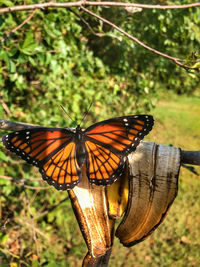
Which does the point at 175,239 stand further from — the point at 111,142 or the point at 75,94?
the point at 111,142

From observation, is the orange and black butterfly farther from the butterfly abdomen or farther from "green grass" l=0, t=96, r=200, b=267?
"green grass" l=0, t=96, r=200, b=267

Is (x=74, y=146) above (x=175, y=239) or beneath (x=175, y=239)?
above

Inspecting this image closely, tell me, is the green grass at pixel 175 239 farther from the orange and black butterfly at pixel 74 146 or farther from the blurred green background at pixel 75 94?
the orange and black butterfly at pixel 74 146

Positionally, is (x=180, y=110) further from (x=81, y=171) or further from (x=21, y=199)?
(x=81, y=171)

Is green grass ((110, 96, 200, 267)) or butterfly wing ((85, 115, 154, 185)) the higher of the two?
butterfly wing ((85, 115, 154, 185))

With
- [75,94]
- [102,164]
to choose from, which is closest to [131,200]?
[102,164]

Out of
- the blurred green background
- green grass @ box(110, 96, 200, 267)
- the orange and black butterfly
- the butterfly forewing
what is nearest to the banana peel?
the butterfly forewing

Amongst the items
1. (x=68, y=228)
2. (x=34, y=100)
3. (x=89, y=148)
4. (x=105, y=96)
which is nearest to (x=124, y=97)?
(x=105, y=96)
